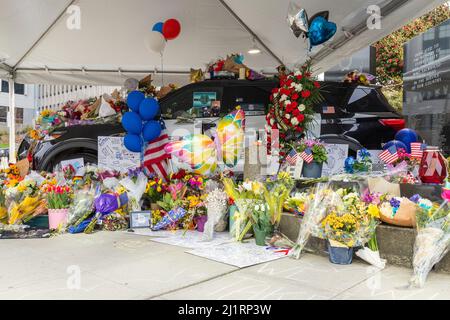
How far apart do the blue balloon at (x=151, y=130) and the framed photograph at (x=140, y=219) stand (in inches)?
53.6

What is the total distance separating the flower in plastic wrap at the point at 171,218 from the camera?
14.5 feet

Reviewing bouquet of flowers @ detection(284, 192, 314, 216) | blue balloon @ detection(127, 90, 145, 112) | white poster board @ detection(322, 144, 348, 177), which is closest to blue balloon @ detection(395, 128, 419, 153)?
white poster board @ detection(322, 144, 348, 177)

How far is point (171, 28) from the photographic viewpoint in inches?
283

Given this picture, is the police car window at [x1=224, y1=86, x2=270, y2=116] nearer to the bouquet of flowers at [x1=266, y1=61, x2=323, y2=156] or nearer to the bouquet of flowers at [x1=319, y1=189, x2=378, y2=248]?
the bouquet of flowers at [x1=266, y1=61, x2=323, y2=156]

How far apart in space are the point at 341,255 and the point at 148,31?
19.4ft

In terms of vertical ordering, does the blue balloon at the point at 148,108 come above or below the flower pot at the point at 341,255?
above

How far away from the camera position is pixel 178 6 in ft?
22.7

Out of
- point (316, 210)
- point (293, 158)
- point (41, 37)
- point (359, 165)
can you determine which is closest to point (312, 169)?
point (293, 158)

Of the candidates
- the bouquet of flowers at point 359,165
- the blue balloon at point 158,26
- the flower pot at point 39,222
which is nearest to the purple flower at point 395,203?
the bouquet of flowers at point 359,165

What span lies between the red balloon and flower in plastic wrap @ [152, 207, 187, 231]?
3.93 metres

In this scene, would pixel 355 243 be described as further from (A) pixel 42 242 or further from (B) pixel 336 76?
(B) pixel 336 76

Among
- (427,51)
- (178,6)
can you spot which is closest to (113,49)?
(178,6)

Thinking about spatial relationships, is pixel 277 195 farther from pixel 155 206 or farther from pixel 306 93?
pixel 306 93

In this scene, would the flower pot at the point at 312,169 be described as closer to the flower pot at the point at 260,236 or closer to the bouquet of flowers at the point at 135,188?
the flower pot at the point at 260,236
